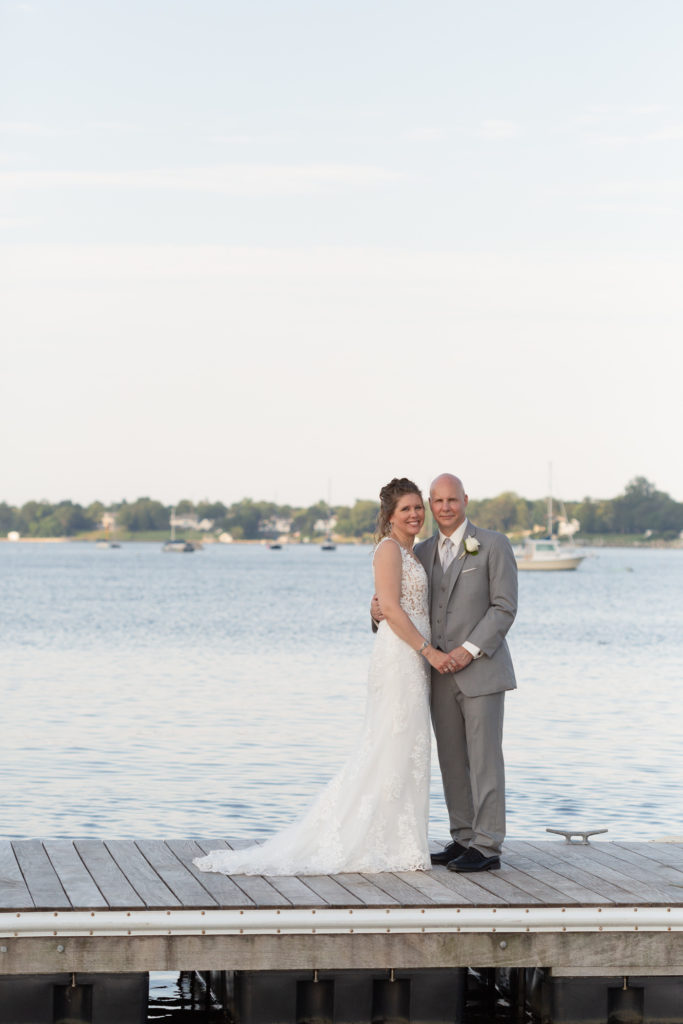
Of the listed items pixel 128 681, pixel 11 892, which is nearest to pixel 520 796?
pixel 11 892

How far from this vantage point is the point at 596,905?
6773 millimetres

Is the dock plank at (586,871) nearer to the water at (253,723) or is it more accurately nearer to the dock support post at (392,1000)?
the dock support post at (392,1000)

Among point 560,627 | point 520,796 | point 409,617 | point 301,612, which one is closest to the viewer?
point 409,617

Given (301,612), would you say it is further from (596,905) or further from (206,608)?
(596,905)

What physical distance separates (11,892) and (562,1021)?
2.66 m

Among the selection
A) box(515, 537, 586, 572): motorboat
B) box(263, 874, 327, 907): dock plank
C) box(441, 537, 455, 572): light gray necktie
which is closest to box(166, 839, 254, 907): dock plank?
box(263, 874, 327, 907): dock plank

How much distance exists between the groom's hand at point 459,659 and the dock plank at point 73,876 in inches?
79.1

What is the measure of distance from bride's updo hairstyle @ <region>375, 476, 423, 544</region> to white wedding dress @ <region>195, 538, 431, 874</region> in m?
0.10

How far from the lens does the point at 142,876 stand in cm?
719

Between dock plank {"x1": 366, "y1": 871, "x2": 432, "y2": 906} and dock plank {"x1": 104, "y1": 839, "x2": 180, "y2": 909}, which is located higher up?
dock plank {"x1": 104, "y1": 839, "x2": 180, "y2": 909}

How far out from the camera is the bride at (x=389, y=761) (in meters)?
7.45

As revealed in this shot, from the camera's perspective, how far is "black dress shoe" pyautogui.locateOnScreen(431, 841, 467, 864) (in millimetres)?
7688

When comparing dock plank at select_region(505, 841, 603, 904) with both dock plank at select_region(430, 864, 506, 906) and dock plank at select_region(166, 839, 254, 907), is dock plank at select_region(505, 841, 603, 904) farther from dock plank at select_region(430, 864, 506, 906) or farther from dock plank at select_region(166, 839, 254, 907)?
dock plank at select_region(166, 839, 254, 907)

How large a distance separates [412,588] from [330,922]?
1832mm
